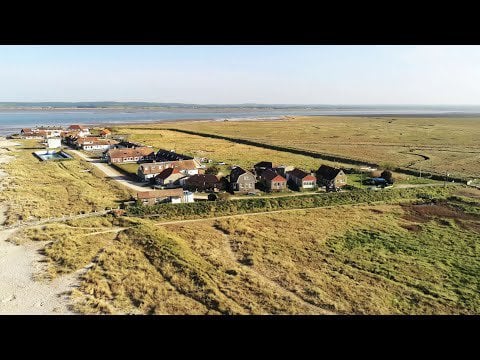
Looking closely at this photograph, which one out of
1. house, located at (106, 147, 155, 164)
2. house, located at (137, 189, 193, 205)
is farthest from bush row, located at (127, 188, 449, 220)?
house, located at (106, 147, 155, 164)

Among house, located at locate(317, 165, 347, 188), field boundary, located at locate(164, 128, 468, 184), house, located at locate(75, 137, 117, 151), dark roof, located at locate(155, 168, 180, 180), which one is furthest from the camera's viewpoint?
house, located at locate(75, 137, 117, 151)

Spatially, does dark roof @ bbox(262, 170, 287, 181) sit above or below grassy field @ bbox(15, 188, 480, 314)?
above

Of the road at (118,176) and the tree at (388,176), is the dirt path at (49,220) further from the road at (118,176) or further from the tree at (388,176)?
the tree at (388,176)

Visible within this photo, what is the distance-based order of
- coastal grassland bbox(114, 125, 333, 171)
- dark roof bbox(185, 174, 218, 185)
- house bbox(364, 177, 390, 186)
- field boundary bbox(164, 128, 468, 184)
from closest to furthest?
dark roof bbox(185, 174, 218, 185), house bbox(364, 177, 390, 186), field boundary bbox(164, 128, 468, 184), coastal grassland bbox(114, 125, 333, 171)

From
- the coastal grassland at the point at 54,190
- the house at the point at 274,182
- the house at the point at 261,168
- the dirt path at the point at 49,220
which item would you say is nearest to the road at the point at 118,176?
the coastal grassland at the point at 54,190

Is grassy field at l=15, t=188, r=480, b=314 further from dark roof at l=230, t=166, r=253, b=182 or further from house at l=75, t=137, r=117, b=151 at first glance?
house at l=75, t=137, r=117, b=151
